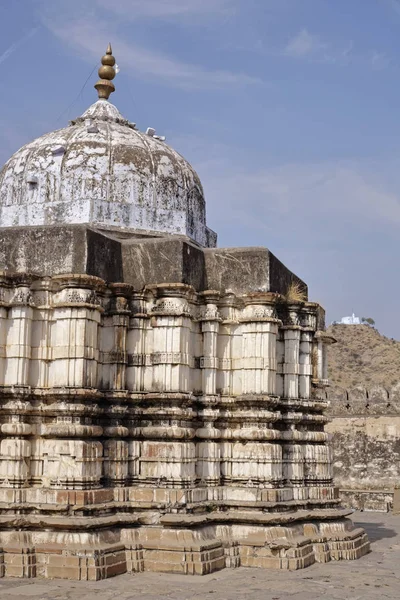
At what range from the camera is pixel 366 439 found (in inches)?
1072

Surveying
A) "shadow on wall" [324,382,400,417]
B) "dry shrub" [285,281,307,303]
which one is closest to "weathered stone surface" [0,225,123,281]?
"dry shrub" [285,281,307,303]

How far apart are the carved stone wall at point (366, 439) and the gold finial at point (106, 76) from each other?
42.3 feet

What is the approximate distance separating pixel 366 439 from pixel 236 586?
1710 cm

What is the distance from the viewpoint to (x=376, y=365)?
58281mm

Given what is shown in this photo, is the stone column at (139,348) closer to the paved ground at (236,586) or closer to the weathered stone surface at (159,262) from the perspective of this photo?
the weathered stone surface at (159,262)

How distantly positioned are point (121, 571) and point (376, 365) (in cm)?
4868

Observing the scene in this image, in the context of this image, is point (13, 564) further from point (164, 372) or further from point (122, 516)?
point (164, 372)

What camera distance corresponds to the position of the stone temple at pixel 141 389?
459 inches

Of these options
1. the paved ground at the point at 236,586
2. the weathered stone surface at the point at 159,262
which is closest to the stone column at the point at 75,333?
the weathered stone surface at the point at 159,262

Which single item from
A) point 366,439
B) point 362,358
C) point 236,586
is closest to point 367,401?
point 366,439

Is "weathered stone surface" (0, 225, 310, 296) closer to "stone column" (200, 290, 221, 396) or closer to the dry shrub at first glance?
the dry shrub

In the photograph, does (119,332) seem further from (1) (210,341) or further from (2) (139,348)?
(1) (210,341)

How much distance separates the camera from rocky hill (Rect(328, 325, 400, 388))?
5359 centimetres

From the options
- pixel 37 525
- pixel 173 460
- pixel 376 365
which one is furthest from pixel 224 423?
pixel 376 365
